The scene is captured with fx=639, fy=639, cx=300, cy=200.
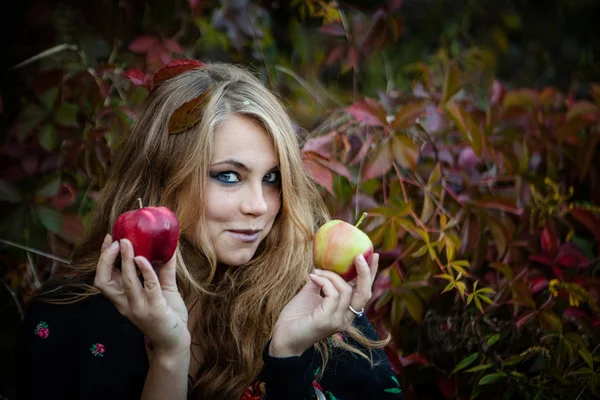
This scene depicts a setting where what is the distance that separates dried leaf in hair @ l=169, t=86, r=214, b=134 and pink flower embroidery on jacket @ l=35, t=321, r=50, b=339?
2.11 feet

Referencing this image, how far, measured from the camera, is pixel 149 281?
1.43m

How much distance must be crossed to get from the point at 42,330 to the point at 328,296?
81 cm

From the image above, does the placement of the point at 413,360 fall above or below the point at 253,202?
below

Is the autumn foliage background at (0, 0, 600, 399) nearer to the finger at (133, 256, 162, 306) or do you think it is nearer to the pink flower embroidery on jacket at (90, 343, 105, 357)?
the pink flower embroidery on jacket at (90, 343, 105, 357)

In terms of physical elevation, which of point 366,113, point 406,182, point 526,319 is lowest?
point 526,319

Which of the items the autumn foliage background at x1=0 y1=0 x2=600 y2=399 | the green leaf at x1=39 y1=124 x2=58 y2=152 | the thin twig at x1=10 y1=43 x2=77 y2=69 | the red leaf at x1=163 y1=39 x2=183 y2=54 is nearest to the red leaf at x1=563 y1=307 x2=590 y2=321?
the autumn foliage background at x1=0 y1=0 x2=600 y2=399

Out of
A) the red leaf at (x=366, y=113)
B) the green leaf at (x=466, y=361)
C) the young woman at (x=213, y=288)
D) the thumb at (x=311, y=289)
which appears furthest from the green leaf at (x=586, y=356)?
the red leaf at (x=366, y=113)

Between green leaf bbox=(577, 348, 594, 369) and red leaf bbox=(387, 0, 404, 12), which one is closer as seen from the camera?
green leaf bbox=(577, 348, 594, 369)

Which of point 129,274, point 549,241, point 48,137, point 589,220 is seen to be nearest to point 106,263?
point 129,274

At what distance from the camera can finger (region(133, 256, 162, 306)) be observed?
142 centimetres

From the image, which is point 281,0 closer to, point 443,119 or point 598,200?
point 443,119

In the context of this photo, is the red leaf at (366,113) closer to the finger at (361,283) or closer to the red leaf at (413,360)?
the finger at (361,283)

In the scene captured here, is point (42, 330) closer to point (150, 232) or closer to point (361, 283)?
point (150, 232)

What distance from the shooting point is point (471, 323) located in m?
2.08
